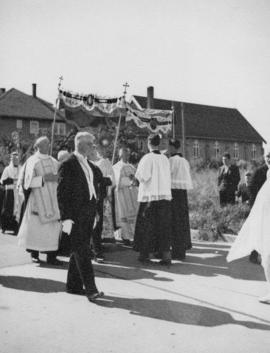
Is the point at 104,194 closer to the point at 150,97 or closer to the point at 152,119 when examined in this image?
Answer: the point at 152,119

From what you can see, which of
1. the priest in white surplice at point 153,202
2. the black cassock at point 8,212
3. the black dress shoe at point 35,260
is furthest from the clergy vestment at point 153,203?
the black cassock at point 8,212

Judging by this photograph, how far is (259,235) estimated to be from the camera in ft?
17.8

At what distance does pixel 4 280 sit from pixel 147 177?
282 cm

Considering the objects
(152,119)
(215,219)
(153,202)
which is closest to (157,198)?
(153,202)

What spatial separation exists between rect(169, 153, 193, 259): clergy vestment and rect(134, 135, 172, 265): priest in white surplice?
440 mm

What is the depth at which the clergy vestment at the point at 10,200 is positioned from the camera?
40.1ft

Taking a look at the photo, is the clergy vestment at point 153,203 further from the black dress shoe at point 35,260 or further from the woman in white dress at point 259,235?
the woman in white dress at point 259,235

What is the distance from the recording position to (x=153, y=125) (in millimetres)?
14000

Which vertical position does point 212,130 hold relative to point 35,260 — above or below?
above

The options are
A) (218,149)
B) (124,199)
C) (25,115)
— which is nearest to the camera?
(124,199)

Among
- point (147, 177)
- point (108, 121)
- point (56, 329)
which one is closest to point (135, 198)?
point (147, 177)

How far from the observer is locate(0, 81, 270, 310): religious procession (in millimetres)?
5543

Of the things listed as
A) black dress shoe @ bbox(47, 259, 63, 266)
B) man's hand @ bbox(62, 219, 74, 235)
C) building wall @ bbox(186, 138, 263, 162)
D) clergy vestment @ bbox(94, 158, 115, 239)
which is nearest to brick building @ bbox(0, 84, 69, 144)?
building wall @ bbox(186, 138, 263, 162)

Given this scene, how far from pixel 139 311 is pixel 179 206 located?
3.53m
